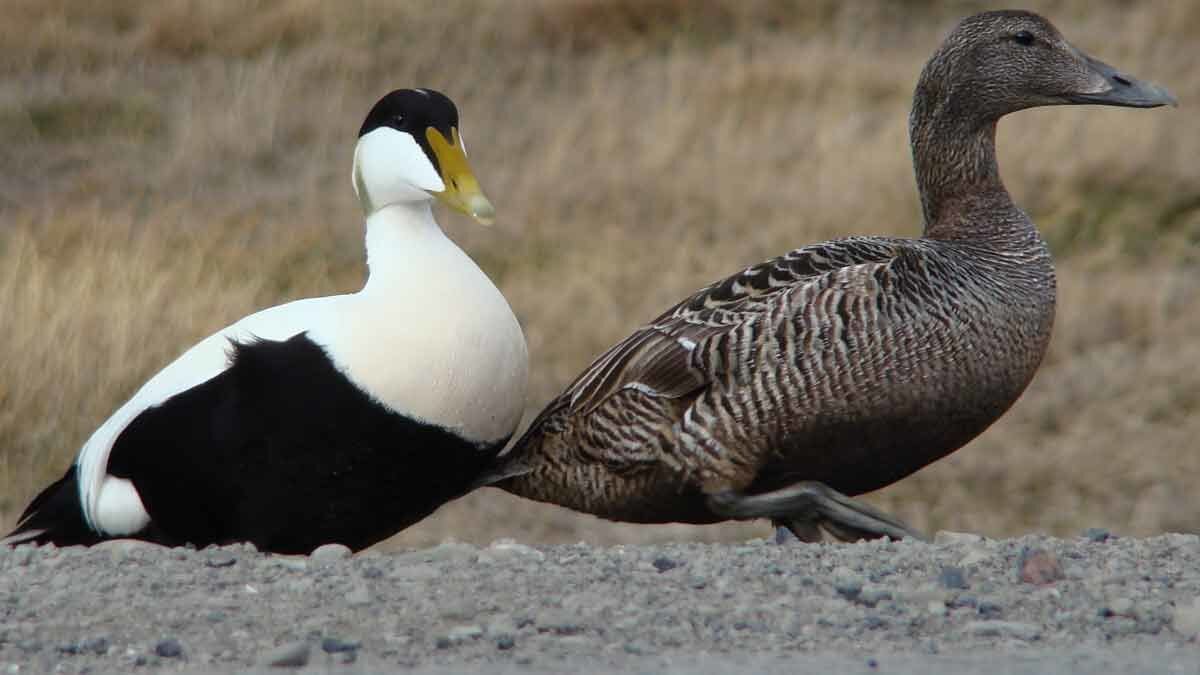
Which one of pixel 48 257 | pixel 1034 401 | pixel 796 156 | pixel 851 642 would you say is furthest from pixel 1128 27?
pixel 851 642

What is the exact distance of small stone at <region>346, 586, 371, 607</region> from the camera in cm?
439

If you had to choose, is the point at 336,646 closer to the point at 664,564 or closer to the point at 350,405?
the point at 664,564

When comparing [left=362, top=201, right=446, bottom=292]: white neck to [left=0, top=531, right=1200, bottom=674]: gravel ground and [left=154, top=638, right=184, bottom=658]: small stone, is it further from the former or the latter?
[left=154, top=638, right=184, bottom=658]: small stone

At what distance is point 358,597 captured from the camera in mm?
4410

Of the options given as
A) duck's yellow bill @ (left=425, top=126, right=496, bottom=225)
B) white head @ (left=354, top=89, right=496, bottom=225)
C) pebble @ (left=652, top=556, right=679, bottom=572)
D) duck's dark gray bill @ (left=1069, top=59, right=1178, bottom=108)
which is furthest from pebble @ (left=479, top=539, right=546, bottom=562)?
duck's dark gray bill @ (left=1069, top=59, right=1178, bottom=108)

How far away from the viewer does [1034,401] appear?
29.3ft

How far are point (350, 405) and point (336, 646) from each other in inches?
65.2

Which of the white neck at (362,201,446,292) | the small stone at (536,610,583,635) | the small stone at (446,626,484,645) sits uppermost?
the white neck at (362,201,446,292)

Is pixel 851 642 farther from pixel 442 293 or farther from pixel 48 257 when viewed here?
pixel 48 257

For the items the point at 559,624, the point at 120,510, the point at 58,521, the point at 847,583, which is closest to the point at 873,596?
the point at 847,583

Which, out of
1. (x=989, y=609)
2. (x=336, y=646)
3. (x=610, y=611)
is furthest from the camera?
(x=989, y=609)

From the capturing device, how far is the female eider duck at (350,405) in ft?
18.8

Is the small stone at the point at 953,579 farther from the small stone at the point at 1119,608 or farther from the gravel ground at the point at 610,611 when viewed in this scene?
the small stone at the point at 1119,608

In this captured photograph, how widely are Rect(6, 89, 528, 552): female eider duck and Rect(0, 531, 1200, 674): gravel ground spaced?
71cm
